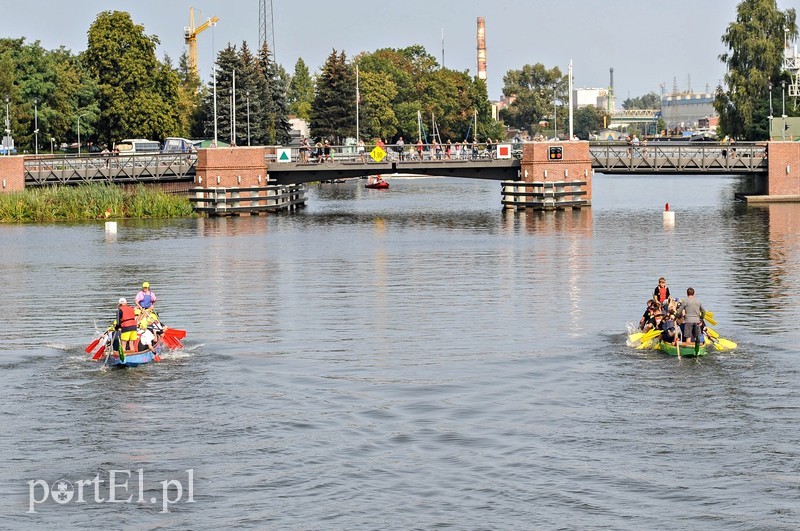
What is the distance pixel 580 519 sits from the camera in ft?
81.4

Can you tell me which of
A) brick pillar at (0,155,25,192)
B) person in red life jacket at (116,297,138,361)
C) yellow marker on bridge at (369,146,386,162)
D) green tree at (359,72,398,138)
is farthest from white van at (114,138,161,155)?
person in red life jacket at (116,297,138,361)

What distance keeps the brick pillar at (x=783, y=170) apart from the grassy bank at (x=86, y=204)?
1588 inches

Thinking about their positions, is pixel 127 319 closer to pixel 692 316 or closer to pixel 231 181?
pixel 692 316

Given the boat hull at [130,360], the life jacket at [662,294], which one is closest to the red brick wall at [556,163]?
the life jacket at [662,294]

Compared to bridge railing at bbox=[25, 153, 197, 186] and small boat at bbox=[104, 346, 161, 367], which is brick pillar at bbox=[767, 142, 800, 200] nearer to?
bridge railing at bbox=[25, 153, 197, 186]

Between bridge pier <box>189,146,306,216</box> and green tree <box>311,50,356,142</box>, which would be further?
green tree <box>311,50,356,142</box>

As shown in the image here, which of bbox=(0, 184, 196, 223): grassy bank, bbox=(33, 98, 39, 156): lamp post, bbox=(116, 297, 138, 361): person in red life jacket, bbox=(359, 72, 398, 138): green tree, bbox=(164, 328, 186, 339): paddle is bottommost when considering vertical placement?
bbox=(164, 328, 186, 339): paddle

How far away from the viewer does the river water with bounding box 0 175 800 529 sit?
84.6 feet

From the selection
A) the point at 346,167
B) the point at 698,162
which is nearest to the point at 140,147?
the point at 346,167

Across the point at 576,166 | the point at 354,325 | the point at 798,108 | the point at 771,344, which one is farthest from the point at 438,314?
the point at 798,108

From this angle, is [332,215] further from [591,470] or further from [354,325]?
[591,470]

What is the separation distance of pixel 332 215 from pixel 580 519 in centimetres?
7255

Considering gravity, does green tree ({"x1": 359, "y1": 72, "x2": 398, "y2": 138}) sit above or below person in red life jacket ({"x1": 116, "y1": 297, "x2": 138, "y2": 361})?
above

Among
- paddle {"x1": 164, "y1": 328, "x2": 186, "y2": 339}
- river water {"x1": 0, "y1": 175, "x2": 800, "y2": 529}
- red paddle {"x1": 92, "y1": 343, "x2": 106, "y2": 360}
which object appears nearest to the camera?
river water {"x1": 0, "y1": 175, "x2": 800, "y2": 529}
